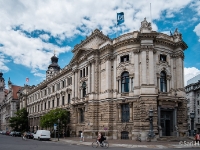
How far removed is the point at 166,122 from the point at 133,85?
794 cm

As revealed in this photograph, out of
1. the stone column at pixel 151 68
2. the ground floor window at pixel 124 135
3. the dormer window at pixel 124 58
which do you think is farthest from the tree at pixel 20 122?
the stone column at pixel 151 68

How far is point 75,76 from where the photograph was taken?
5334cm

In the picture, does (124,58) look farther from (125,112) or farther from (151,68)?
(125,112)

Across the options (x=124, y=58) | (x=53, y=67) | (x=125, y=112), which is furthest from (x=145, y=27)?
(x=53, y=67)

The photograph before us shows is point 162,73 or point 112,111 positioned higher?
point 162,73

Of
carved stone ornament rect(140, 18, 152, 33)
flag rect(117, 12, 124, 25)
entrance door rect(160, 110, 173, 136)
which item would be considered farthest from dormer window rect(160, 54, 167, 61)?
flag rect(117, 12, 124, 25)

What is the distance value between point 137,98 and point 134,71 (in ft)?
14.6

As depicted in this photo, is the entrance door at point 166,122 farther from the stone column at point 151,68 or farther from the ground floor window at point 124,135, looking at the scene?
the ground floor window at point 124,135

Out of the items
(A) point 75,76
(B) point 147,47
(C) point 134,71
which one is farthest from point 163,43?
(A) point 75,76

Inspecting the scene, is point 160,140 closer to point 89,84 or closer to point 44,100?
point 89,84

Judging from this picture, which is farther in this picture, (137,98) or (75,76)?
(75,76)

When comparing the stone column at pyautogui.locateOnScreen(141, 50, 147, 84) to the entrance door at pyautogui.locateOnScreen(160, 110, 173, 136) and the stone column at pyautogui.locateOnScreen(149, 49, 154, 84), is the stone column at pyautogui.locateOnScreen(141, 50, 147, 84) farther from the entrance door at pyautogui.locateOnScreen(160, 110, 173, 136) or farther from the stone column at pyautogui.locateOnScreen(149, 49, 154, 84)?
the entrance door at pyautogui.locateOnScreen(160, 110, 173, 136)

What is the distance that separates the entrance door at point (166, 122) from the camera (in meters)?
39.4

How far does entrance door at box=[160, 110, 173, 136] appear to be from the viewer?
39.4 meters
